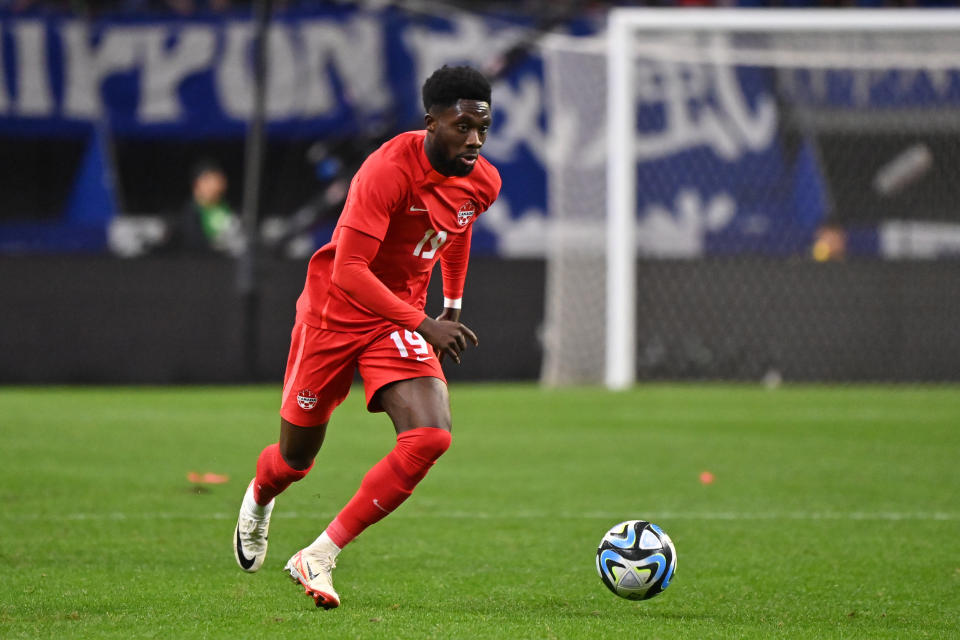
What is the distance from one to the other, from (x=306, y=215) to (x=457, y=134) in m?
11.8

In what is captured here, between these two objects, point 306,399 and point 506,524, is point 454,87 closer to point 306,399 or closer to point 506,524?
point 306,399

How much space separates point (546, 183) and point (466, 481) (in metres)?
8.94

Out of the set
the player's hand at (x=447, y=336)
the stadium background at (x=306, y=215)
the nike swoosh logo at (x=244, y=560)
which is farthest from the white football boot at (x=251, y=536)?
the stadium background at (x=306, y=215)

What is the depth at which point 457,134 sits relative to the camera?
4.72 metres

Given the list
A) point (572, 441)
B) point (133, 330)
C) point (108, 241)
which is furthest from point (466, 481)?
point (108, 241)

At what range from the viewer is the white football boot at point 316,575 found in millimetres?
4477

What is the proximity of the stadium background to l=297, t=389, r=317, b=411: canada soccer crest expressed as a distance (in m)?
9.95

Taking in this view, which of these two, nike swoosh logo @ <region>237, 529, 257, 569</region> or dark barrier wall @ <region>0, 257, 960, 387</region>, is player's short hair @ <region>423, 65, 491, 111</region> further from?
dark barrier wall @ <region>0, 257, 960, 387</region>

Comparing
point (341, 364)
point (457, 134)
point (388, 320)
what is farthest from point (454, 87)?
point (341, 364)

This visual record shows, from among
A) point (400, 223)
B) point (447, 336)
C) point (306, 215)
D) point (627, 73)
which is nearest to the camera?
point (447, 336)

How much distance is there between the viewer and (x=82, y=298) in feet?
47.9

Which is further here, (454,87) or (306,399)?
(306,399)

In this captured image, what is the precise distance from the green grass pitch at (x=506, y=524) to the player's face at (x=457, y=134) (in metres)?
1.53

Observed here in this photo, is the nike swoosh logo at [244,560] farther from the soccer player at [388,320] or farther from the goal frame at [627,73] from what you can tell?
the goal frame at [627,73]
